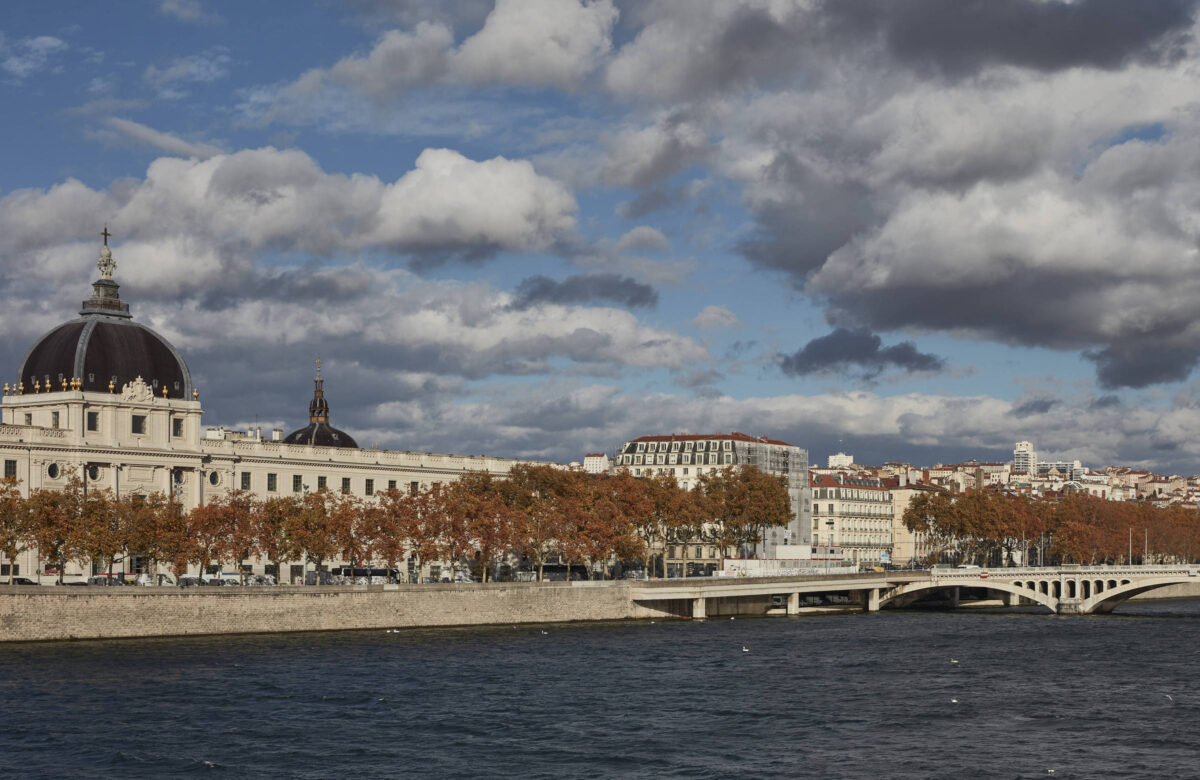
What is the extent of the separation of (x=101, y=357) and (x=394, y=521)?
26.9m

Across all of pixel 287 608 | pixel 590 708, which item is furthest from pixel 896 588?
pixel 590 708

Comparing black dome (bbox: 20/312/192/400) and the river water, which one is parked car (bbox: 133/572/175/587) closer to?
the river water

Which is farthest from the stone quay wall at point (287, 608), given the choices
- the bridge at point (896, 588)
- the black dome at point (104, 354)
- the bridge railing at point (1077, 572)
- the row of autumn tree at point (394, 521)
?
the bridge railing at point (1077, 572)

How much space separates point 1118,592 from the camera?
14150 centimetres

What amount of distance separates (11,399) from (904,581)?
85068mm

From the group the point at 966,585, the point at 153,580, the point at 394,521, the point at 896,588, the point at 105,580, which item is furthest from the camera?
the point at 896,588

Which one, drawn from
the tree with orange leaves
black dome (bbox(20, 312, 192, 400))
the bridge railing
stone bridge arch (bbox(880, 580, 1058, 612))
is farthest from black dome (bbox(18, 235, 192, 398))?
the bridge railing

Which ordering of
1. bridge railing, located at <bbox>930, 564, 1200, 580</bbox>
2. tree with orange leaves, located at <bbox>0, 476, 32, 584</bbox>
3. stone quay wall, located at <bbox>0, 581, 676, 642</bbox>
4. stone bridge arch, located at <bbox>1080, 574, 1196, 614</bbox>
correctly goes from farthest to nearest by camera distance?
bridge railing, located at <bbox>930, 564, 1200, 580</bbox> < stone bridge arch, located at <bbox>1080, 574, 1196, 614</bbox> < tree with orange leaves, located at <bbox>0, 476, 32, 584</bbox> < stone quay wall, located at <bbox>0, 581, 676, 642</bbox>

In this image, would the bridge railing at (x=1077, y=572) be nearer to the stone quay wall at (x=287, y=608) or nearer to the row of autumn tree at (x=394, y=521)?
the row of autumn tree at (x=394, y=521)

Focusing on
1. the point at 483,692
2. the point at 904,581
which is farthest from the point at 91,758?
the point at 904,581

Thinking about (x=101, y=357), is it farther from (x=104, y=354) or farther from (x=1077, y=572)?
(x=1077, y=572)

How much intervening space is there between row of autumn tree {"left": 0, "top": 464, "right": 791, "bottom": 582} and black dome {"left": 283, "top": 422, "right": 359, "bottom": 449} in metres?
18.4

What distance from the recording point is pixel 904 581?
503ft

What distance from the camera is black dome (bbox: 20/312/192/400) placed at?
122250mm
